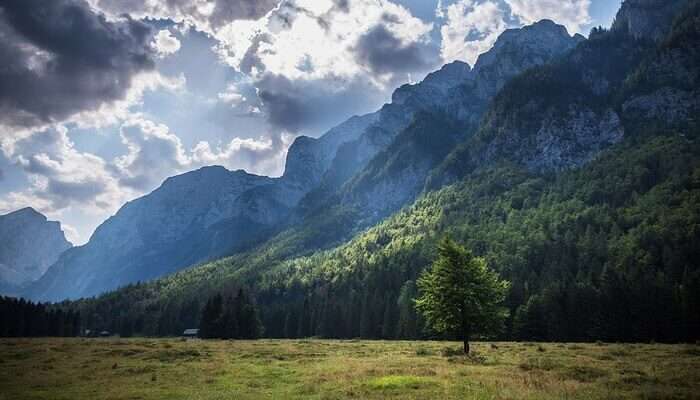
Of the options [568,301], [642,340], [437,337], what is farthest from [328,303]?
[642,340]

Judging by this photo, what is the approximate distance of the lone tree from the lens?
1986 inches

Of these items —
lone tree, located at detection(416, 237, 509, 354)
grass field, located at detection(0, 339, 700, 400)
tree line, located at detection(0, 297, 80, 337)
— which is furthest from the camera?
tree line, located at detection(0, 297, 80, 337)

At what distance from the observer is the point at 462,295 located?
5009cm

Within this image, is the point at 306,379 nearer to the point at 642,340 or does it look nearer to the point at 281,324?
the point at 642,340

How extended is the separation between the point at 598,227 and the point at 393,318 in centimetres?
8969

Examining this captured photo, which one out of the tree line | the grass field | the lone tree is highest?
the lone tree

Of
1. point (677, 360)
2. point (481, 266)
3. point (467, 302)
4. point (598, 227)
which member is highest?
point (598, 227)

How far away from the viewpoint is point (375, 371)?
32.8 meters

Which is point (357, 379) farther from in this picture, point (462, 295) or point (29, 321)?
point (29, 321)

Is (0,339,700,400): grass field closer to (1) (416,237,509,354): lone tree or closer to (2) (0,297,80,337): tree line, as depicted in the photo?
(1) (416,237,509,354): lone tree

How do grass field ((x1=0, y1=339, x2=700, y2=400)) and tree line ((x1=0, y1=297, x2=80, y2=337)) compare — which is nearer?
grass field ((x1=0, y1=339, x2=700, y2=400))

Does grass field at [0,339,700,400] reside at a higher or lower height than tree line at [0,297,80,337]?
higher

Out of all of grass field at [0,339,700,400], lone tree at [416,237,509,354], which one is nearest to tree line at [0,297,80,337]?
grass field at [0,339,700,400]

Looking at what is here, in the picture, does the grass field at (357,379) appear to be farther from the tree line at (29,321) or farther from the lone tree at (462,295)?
the tree line at (29,321)
